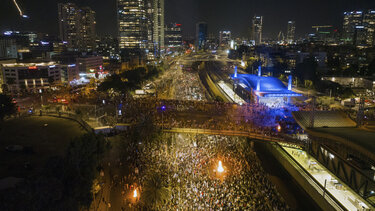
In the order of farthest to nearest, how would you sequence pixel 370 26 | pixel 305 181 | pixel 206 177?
pixel 370 26 → pixel 305 181 → pixel 206 177

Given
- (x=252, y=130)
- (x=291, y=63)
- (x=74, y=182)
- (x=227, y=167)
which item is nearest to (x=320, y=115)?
(x=252, y=130)

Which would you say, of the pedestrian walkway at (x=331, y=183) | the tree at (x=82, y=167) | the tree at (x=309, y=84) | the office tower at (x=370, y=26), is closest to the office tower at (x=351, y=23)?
the office tower at (x=370, y=26)

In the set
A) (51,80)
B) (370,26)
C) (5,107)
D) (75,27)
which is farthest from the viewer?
(75,27)

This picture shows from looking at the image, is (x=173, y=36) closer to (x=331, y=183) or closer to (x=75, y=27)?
(x=75, y=27)

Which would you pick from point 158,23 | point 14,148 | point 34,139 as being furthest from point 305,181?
point 158,23

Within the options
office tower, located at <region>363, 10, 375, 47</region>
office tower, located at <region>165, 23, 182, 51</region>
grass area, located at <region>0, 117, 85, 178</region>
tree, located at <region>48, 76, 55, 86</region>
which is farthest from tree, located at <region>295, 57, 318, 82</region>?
office tower, located at <region>165, 23, 182, 51</region>

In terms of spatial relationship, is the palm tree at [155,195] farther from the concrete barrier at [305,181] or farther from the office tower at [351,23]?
the office tower at [351,23]

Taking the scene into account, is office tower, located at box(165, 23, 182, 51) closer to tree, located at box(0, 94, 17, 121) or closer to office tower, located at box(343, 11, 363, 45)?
office tower, located at box(343, 11, 363, 45)
